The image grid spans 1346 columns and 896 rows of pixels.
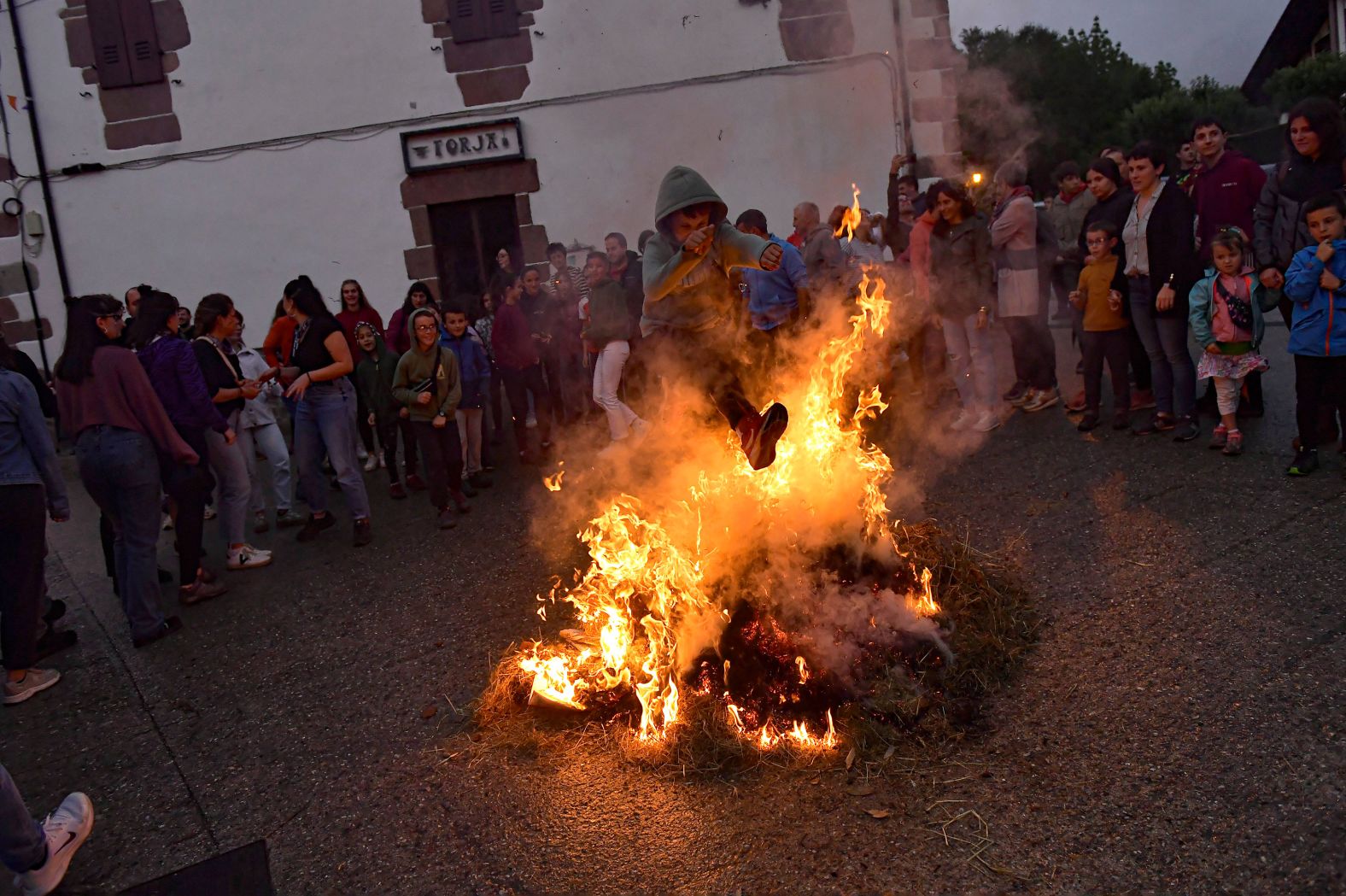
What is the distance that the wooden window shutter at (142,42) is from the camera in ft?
40.7

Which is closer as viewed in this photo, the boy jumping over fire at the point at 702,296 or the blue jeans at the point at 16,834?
the blue jeans at the point at 16,834

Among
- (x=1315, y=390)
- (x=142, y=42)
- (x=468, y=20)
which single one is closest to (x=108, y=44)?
(x=142, y=42)

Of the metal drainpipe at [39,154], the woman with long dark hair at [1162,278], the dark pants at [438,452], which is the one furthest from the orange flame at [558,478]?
the metal drainpipe at [39,154]

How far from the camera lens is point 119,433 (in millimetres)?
5527

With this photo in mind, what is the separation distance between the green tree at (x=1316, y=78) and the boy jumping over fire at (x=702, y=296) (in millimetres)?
23563

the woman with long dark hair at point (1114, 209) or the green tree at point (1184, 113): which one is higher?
the green tree at point (1184, 113)

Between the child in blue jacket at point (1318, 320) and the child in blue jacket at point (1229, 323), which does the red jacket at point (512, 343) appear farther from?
the child in blue jacket at point (1318, 320)

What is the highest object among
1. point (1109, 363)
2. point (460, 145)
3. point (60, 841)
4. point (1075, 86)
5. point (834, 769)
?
point (1075, 86)

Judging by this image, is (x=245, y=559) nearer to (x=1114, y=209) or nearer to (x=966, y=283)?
(x=966, y=283)

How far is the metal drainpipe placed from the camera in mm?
12500

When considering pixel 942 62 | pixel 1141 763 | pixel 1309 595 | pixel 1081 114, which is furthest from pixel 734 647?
pixel 1081 114

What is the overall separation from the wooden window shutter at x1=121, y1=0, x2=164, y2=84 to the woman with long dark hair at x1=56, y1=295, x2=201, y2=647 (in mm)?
8751

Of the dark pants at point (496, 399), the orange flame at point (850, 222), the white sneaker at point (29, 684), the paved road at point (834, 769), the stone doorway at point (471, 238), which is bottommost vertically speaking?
the paved road at point (834, 769)

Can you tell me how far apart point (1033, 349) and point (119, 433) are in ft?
23.0
